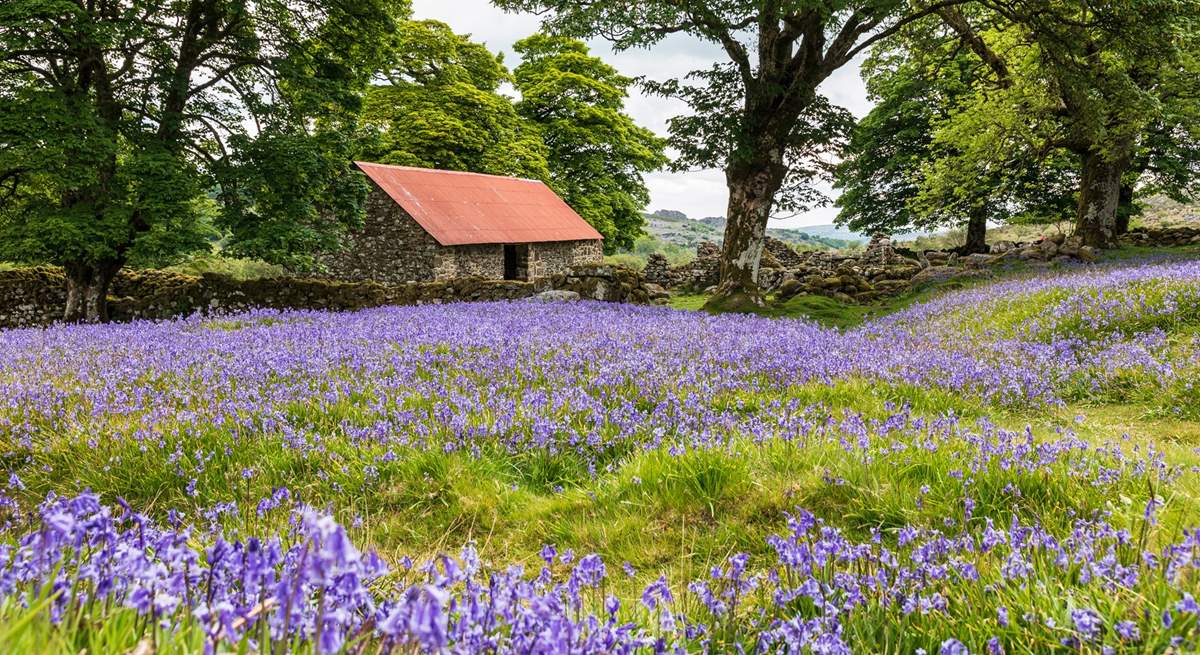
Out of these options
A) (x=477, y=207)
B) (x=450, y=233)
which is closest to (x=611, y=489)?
(x=450, y=233)

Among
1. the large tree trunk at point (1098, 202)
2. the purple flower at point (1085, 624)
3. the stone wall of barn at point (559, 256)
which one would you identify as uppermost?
the large tree trunk at point (1098, 202)

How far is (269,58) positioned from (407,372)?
15.0m

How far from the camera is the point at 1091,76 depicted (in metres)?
15.4

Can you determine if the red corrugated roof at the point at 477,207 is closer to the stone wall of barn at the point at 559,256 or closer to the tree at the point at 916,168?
the stone wall of barn at the point at 559,256

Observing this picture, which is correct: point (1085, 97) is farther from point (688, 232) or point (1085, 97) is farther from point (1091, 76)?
point (688, 232)

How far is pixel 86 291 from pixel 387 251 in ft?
38.6

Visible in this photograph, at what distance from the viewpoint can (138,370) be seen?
21.1 ft

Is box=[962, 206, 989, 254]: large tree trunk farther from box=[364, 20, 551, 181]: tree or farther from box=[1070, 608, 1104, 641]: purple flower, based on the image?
box=[1070, 608, 1104, 641]: purple flower

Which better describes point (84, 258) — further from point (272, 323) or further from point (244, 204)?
point (272, 323)

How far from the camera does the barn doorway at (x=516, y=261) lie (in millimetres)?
31781

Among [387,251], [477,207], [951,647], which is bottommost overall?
[951,647]

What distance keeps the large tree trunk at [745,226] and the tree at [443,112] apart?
980 inches

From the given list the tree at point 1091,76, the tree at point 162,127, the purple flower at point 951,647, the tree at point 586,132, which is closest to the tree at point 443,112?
the tree at point 586,132

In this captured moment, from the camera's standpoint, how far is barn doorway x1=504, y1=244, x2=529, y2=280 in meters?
31.8
